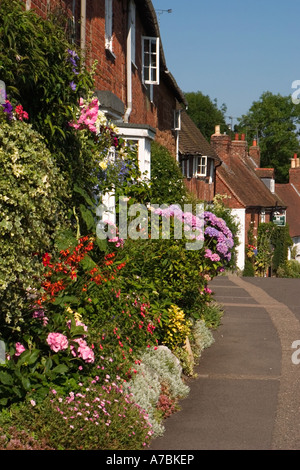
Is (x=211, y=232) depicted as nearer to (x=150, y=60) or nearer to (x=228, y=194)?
(x=150, y=60)

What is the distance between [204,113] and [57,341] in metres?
65.6

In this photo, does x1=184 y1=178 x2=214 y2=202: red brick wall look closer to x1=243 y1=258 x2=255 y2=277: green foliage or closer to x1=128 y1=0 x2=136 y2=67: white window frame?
x1=243 y1=258 x2=255 y2=277: green foliage

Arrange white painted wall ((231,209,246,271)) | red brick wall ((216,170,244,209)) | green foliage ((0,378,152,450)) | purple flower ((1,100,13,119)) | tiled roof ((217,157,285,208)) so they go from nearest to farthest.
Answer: green foliage ((0,378,152,450))
purple flower ((1,100,13,119))
white painted wall ((231,209,246,271))
red brick wall ((216,170,244,209))
tiled roof ((217,157,285,208))

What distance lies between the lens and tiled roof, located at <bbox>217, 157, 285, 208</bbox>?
39156mm

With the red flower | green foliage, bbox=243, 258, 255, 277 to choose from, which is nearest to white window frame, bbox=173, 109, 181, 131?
green foliage, bbox=243, 258, 255, 277

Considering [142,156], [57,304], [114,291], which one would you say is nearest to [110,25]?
[142,156]

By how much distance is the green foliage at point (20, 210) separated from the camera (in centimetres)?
578

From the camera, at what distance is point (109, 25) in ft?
45.5

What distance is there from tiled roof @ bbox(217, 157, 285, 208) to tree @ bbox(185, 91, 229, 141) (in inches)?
959

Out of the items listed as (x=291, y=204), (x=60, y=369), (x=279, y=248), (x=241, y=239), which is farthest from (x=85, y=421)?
(x=291, y=204)

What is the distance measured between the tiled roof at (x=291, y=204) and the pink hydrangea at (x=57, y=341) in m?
46.2

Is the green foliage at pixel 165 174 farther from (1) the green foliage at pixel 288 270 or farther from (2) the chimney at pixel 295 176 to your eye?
(2) the chimney at pixel 295 176

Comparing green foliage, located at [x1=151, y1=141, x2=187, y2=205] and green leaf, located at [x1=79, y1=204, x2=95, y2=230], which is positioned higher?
green foliage, located at [x1=151, y1=141, x2=187, y2=205]

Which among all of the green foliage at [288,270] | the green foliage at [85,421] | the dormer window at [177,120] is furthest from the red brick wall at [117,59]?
the green foliage at [288,270]
